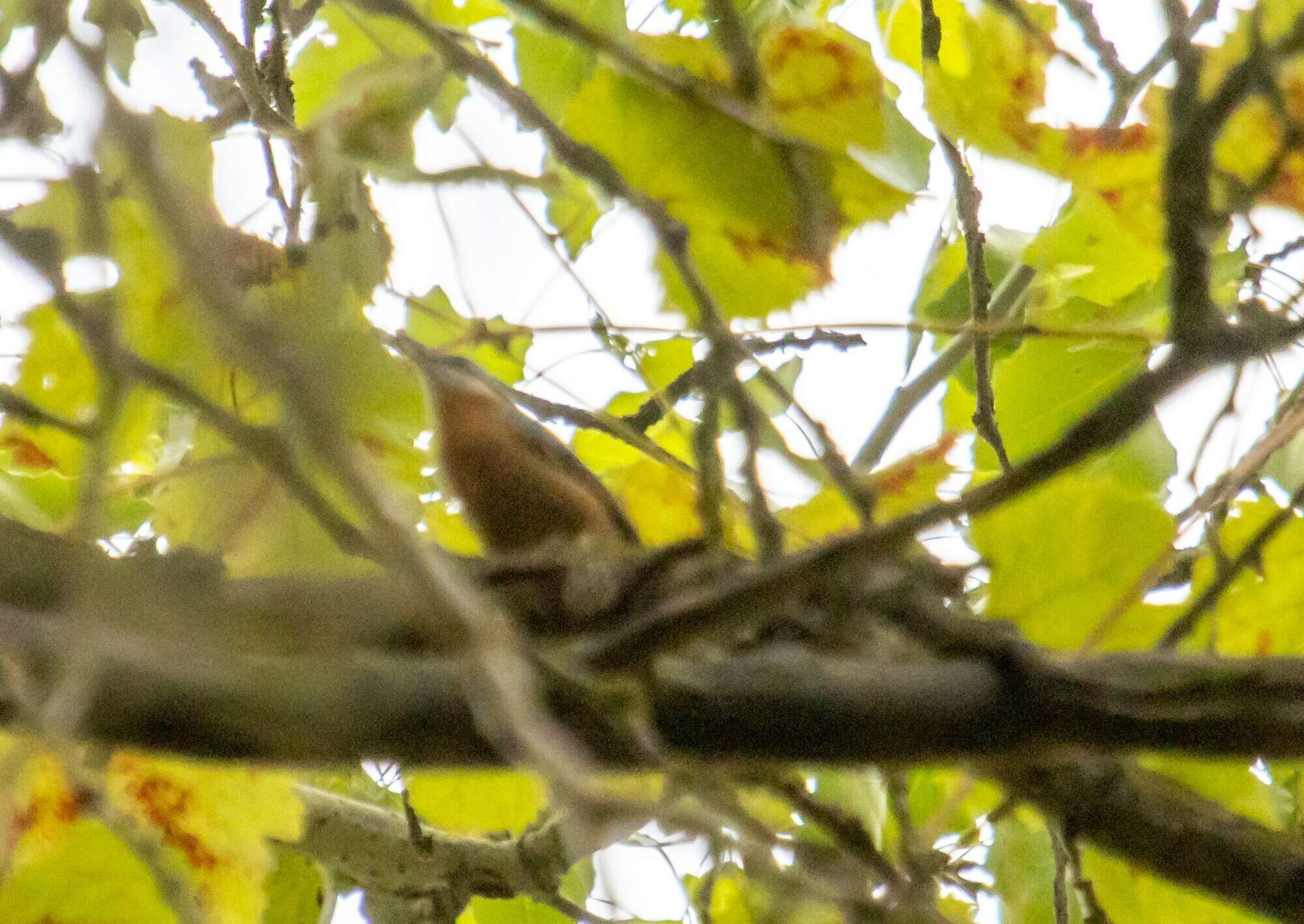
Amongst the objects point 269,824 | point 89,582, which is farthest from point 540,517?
point 89,582

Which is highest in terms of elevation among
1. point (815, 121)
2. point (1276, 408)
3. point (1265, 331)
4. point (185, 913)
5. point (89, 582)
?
point (1276, 408)

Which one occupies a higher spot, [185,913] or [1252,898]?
[1252,898]

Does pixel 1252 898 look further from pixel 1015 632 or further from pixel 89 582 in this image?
pixel 89 582

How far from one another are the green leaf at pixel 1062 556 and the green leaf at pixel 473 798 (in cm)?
69

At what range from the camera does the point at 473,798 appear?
1.66 metres

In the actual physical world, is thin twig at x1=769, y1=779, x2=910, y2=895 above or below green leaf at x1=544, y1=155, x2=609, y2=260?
below

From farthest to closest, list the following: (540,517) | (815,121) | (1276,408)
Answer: (540,517)
(1276,408)
(815,121)

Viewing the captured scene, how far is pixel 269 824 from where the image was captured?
4.39ft

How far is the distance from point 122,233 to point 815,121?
65 centimetres

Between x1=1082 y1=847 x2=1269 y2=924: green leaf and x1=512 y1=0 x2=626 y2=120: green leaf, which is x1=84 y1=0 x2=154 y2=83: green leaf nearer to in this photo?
x1=512 y1=0 x2=626 y2=120: green leaf

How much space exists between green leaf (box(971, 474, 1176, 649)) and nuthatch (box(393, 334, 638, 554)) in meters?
0.86

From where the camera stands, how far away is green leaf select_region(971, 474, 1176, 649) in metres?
1.21

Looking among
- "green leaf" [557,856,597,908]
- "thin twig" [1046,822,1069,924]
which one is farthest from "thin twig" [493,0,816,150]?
"green leaf" [557,856,597,908]

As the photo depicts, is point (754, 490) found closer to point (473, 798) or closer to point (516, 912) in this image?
point (473, 798)
